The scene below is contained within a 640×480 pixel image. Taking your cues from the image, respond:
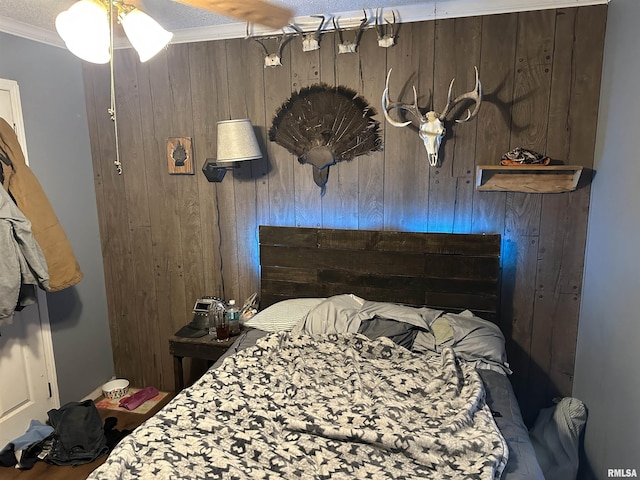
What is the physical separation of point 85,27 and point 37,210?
161 cm

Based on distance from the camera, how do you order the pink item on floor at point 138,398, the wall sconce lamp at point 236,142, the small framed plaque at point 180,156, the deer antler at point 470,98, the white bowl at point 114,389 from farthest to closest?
the white bowl at point 114,389 → the pink item on floor at point 138,398 → the small framed plaque at point 180,156 → the wall sconce lamp at point 236,142 → the deer antler at point 470,98

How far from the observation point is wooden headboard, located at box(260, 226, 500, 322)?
2.53 meters

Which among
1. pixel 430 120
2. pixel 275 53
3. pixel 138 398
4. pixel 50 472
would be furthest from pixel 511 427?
pixel 138 398

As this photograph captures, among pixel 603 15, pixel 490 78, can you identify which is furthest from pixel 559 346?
pixel 603 15

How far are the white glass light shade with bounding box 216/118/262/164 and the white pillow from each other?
0.90 m

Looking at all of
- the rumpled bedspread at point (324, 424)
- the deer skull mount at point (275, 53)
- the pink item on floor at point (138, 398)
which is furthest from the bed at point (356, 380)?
the pink item on floor at point (138, 398)

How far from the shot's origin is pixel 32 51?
275 centimetres

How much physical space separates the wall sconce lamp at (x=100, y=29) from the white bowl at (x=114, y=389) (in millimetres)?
2525

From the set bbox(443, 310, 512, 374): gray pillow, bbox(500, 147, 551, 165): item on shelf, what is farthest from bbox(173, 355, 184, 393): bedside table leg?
bbox(500, 147, 551, 165): item on shelf

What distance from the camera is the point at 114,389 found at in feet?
10.8

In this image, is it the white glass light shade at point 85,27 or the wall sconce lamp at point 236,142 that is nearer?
the white glass light shade at point 85,27

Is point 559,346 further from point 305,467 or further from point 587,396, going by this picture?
point 305,467

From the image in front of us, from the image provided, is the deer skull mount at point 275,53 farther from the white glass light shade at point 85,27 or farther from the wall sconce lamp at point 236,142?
the white glass light shade at point 85,27

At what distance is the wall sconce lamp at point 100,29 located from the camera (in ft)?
4.56
